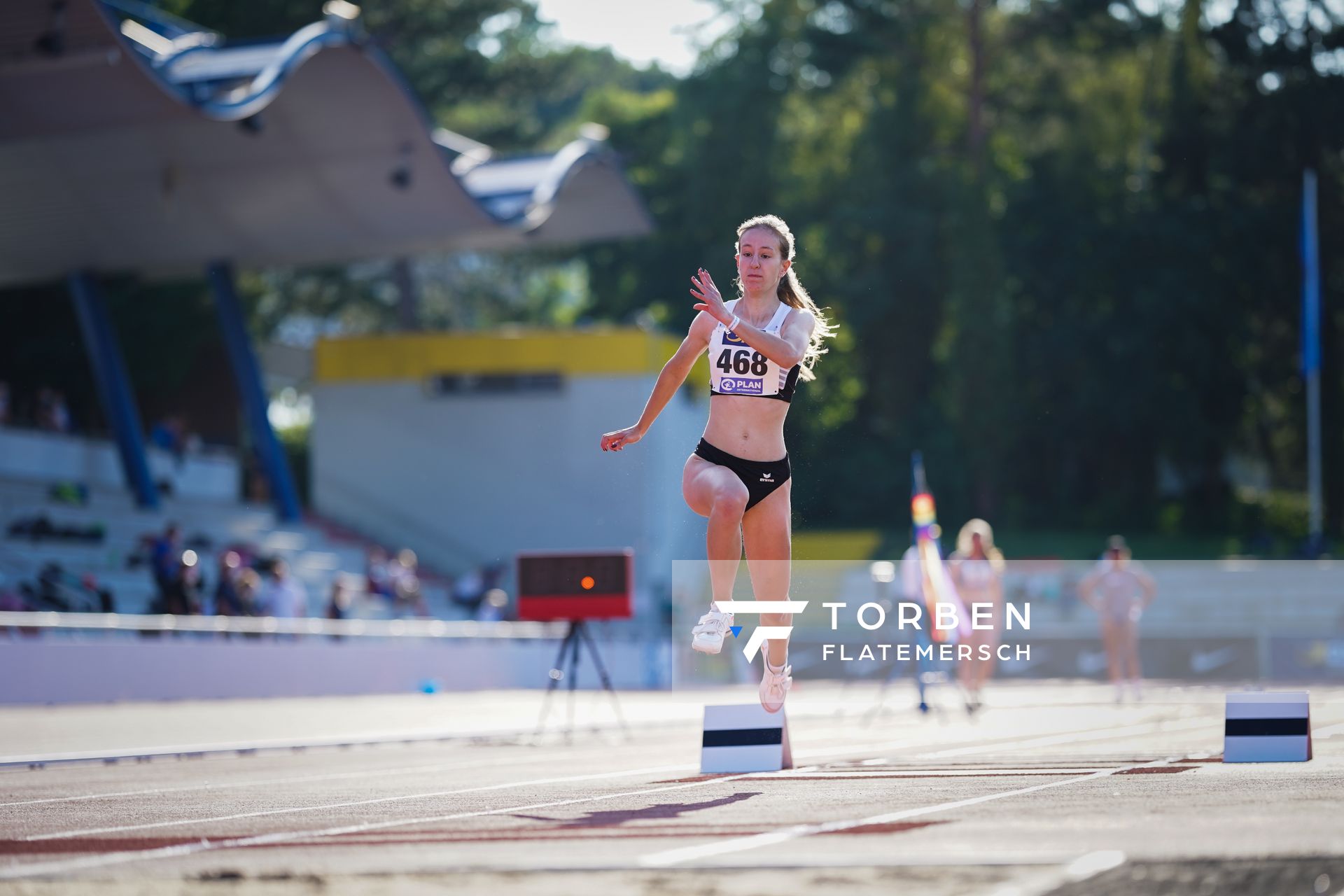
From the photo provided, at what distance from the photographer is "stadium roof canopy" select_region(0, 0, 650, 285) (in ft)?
92.9

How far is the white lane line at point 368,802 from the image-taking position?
23.2 feet

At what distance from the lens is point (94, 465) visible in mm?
37375

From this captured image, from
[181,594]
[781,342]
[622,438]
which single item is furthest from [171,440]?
[781,342]

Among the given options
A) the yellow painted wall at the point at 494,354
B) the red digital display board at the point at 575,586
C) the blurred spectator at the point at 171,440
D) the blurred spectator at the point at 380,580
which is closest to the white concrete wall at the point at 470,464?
the yellow painted wall at the point at 494,354

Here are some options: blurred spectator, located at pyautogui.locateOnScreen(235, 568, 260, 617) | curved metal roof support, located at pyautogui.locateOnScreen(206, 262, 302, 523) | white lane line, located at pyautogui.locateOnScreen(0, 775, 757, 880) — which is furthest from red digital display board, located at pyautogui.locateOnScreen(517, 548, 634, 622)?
curved metal roof support, located at pyautogui.locateOnScreen(206, 262, 302, 523)

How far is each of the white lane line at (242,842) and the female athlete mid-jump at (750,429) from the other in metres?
1.36

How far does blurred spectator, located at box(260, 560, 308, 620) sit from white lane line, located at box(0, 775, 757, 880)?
1981cm

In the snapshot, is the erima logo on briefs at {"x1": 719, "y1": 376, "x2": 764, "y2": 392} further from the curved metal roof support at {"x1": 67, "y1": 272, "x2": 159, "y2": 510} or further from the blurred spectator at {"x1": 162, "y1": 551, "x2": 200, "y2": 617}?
the curved metal roof support at {"x1": 67, "y1": 272, "x2": 159, "y2": 510}

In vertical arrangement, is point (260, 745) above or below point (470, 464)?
below

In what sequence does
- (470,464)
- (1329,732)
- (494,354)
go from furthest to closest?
(470,464) → (494,354) → (1329,732)

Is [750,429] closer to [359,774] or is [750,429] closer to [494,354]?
[359,774]

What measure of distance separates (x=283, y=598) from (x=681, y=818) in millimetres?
21287

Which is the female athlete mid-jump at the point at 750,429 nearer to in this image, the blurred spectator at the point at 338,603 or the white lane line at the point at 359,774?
the white lane line at the point at 359,774

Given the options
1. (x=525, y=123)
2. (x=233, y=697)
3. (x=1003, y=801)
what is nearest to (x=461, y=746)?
(x=1003, y=801)
